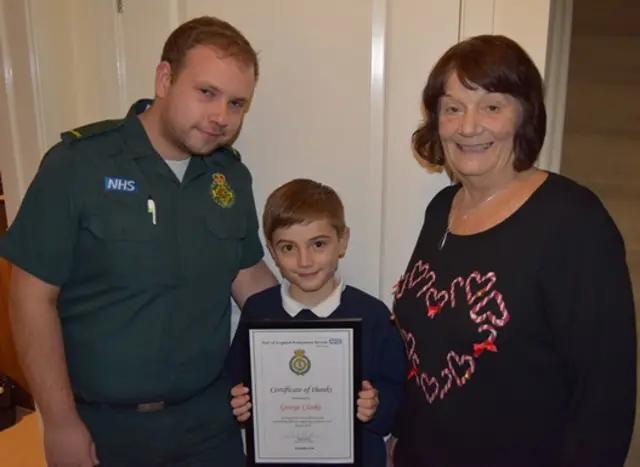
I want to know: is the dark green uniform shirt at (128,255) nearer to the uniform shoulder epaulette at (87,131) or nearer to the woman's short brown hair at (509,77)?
the uniform shoulder epaulette at (87,131)

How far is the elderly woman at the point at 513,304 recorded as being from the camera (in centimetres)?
100

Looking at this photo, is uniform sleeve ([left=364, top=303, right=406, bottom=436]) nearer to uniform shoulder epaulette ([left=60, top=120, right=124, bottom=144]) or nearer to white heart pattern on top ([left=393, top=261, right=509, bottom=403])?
white heart pattern on top ([left=393, top=261, right=509, bottom=403])

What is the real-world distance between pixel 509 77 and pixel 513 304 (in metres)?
0.39

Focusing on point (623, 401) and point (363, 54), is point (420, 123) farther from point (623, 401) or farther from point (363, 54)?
point (623, 401)

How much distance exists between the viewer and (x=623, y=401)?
1003 millimetres

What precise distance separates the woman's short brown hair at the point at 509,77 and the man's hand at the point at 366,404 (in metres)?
0.53

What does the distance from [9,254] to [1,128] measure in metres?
0.57

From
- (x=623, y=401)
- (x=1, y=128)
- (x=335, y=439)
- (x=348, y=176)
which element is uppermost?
(x=1, y=128)

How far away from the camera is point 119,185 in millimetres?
1281

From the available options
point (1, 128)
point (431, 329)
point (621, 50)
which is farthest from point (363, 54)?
point (621, 50)

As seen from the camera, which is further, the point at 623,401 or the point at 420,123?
the point at 420,123

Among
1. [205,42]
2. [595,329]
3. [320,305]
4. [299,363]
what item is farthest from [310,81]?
[595,329]

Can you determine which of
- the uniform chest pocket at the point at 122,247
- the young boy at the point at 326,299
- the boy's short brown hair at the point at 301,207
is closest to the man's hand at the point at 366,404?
the young boy at the point at 326,299

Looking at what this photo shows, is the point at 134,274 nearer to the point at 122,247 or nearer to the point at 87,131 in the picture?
the point at 122,247
